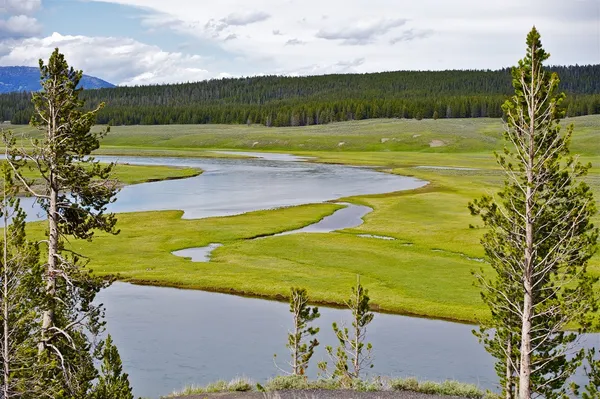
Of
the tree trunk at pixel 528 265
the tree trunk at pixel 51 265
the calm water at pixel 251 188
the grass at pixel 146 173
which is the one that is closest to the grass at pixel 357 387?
the tree trunk at pixel 528 265

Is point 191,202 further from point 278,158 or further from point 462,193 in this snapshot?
point 278,158

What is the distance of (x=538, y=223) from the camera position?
2106cm

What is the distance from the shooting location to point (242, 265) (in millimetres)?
50594

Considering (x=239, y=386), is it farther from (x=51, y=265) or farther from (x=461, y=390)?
(x=51, y=265)

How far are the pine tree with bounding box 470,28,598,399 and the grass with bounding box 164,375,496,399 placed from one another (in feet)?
15.3

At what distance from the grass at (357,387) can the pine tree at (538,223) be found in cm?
465

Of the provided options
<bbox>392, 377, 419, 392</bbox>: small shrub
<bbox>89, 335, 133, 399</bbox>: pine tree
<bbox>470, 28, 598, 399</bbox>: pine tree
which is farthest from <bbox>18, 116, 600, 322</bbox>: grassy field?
<bbox>89, 335, 133, 399</bbox>: pine tree

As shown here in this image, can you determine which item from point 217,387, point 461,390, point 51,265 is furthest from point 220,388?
point 461,390

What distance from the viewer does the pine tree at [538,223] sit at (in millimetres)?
20359

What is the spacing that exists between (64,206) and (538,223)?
53.9 ft

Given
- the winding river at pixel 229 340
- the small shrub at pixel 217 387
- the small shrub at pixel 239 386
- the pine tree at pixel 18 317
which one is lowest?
the winding river at pixel 229 340

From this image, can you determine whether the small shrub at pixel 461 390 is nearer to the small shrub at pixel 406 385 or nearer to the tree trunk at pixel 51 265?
the small shrub at pixel 406 385

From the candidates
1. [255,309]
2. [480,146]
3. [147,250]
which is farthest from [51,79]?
[480,146]

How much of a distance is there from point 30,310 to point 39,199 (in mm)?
4745
